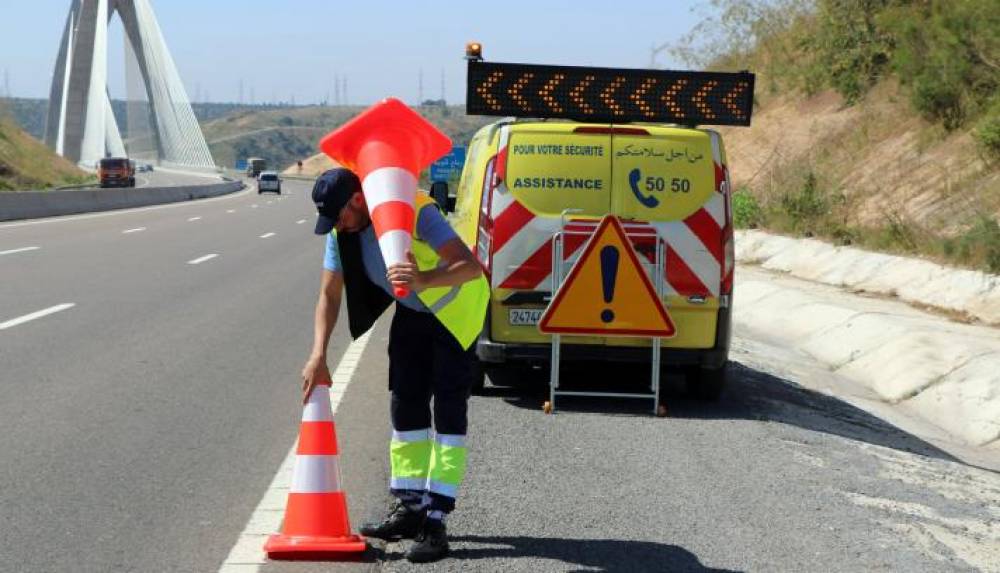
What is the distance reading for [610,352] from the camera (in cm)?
960

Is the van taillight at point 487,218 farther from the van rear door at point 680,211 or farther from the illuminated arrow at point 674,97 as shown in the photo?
the illuminated arrow at point 674,97

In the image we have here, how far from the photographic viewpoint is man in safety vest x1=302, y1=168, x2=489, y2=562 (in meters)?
5.43

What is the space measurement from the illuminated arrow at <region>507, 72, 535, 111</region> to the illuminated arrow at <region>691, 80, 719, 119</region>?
122 cm

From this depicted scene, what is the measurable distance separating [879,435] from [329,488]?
4844 millimetres

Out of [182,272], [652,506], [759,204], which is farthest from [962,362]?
[759,204]

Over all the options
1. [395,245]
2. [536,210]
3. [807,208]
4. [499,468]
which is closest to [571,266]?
[536,210]

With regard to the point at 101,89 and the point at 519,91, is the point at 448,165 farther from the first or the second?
the point at 101,89

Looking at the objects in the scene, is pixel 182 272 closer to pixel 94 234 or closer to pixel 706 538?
pixel 94 234

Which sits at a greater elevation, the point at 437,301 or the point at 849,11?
the point at 849,11

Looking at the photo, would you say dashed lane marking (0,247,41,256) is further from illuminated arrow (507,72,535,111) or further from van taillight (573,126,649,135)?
van taillight (573,126,649,135)

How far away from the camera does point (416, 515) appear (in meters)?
5.73

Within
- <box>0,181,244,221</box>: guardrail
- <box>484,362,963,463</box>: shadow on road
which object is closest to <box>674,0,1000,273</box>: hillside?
<box>484,362,963,463</box>: shadow on road

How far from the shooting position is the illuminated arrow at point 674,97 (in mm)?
10047

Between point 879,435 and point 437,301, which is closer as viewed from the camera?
point 437,301
